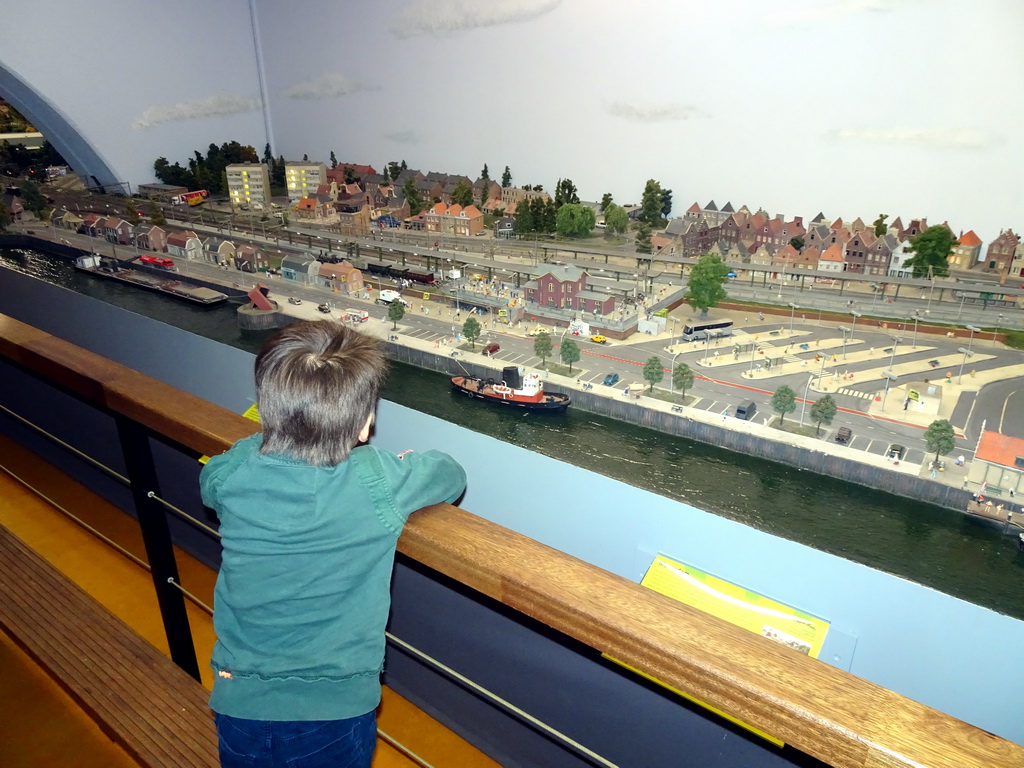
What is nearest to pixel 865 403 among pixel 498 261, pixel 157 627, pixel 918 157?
pixel 918 157

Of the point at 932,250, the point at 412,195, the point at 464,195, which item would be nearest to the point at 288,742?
the point at 932,250

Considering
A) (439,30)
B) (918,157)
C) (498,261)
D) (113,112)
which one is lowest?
(498,261)

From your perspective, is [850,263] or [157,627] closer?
[157,627]

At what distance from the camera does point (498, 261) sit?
4340mm

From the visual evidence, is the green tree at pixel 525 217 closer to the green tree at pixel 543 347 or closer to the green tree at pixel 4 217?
the green tree at pixel 543 347

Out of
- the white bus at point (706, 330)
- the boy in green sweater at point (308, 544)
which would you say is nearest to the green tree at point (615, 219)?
the white bus at point (706, 330)

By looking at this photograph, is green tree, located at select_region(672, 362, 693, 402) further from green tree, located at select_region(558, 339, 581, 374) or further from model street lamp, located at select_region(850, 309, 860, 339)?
model street lamp, located at select_region(850, 309, 860, 339)

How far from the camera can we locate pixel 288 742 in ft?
2.45

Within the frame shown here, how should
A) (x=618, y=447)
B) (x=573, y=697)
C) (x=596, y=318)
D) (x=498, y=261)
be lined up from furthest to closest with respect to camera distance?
(x=498, y=261), (x=596, y=318), (x=618, y=447), (x=573, y=697)

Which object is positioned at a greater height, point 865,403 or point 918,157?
point 918,157

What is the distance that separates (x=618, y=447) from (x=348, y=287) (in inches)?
89.5

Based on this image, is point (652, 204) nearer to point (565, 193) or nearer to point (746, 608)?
point (565, 193)

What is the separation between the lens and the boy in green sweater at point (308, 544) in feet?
2.31

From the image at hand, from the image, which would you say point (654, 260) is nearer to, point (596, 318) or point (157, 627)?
point (596, 318)
